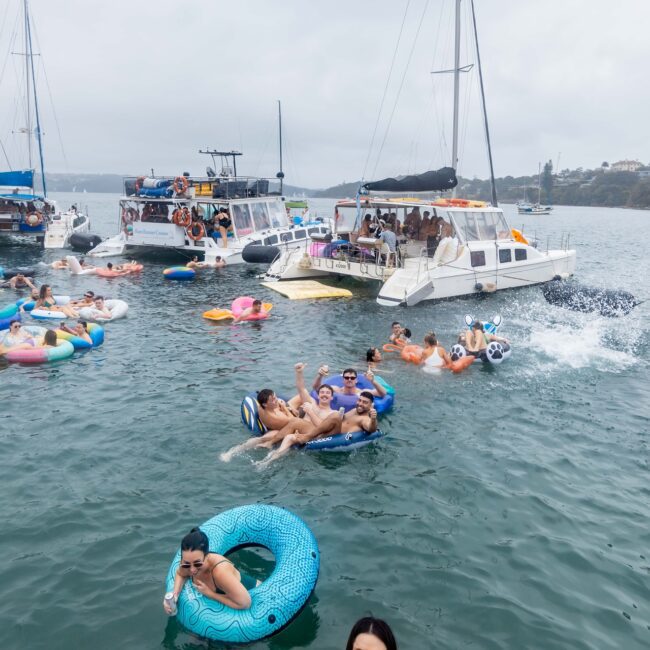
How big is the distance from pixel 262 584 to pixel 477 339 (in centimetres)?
975

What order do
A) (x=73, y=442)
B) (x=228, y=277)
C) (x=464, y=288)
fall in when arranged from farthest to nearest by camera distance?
(x=228, y=277), (x=464, y=288), (x=73, y=442)

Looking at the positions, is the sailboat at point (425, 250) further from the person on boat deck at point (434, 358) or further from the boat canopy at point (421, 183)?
the person on boat deck at point (434, 358)

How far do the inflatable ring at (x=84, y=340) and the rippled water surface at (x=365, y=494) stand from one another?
37 centimetres

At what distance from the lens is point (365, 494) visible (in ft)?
28.9

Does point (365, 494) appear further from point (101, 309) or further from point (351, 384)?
point (101, 309)

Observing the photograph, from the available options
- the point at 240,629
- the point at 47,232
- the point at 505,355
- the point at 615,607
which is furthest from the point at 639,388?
the point at 47,232

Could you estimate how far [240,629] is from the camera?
584cm

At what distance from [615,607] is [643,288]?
81.1 feet

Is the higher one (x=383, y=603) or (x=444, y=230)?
(x=444, y=230)

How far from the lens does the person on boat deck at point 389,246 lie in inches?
873

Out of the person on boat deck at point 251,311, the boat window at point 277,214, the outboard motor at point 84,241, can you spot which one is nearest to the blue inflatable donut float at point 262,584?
the person on boat deck at point 251,311

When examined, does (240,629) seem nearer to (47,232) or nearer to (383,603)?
(383,603)

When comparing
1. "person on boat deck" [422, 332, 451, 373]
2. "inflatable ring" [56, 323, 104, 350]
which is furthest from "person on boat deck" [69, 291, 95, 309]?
"person on boat deck" [422, 332, 451, 373]

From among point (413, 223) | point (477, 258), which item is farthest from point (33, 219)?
point (477, 258)
